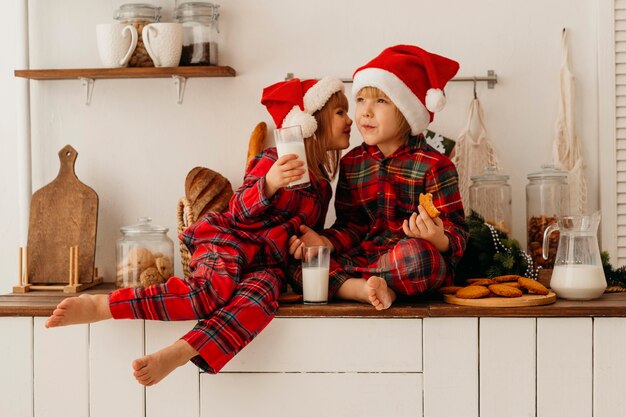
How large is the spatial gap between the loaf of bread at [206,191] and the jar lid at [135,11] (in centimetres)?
47

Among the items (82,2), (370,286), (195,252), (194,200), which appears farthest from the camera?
(82,2)

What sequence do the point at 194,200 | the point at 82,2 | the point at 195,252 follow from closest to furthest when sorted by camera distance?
the point at 195,252, the point at 194,200, the point at 82,2

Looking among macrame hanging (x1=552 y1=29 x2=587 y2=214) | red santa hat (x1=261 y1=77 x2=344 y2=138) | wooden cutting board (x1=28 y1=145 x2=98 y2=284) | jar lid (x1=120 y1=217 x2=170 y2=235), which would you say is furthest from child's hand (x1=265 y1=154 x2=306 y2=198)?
macrame hanging (x1=552 y1=29 x2=587 y2=214)

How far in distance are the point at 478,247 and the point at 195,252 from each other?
754 millimetres

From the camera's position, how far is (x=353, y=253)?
7.21 feet

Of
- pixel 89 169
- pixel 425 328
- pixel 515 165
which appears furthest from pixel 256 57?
pixel 425 328

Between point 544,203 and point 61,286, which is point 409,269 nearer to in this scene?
point 544,203

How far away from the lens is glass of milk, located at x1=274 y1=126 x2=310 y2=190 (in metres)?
1.99

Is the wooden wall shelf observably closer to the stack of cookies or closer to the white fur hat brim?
the white fur hat brim

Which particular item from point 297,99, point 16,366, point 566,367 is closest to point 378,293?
point 566,367

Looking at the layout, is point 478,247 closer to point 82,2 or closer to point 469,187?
point 469,187

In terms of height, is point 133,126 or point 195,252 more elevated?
point 133,126

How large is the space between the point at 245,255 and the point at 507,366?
684 millimetres

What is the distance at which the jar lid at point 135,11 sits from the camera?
2387 millimetres
